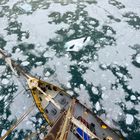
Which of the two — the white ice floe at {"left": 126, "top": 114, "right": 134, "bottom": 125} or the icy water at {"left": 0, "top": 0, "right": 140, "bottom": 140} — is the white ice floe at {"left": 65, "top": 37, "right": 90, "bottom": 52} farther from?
the white ice floe at {"left": 126, "top": 114, "right": 134, "bottom": 125}

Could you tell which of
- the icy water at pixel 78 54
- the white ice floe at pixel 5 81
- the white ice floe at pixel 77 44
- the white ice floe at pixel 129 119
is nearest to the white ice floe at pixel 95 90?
the icy water at pixel 78 54

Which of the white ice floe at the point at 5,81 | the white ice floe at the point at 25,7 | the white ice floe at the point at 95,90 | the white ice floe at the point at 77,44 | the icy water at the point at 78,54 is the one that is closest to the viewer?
the icy water at the point at 78,54

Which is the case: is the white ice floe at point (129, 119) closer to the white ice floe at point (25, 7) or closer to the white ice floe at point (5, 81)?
the white ice floe at point (5, 81)

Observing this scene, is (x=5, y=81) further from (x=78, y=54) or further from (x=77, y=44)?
(x=77, y=44)

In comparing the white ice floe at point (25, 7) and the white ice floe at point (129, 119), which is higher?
the white ice floe at point (25, 7)

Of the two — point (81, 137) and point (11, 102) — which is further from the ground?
point (81, 137)

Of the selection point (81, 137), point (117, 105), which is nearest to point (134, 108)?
point (117, 105)

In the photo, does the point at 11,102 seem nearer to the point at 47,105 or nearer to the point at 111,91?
the point at 47,105

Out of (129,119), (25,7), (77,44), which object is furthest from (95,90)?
(25,7)
